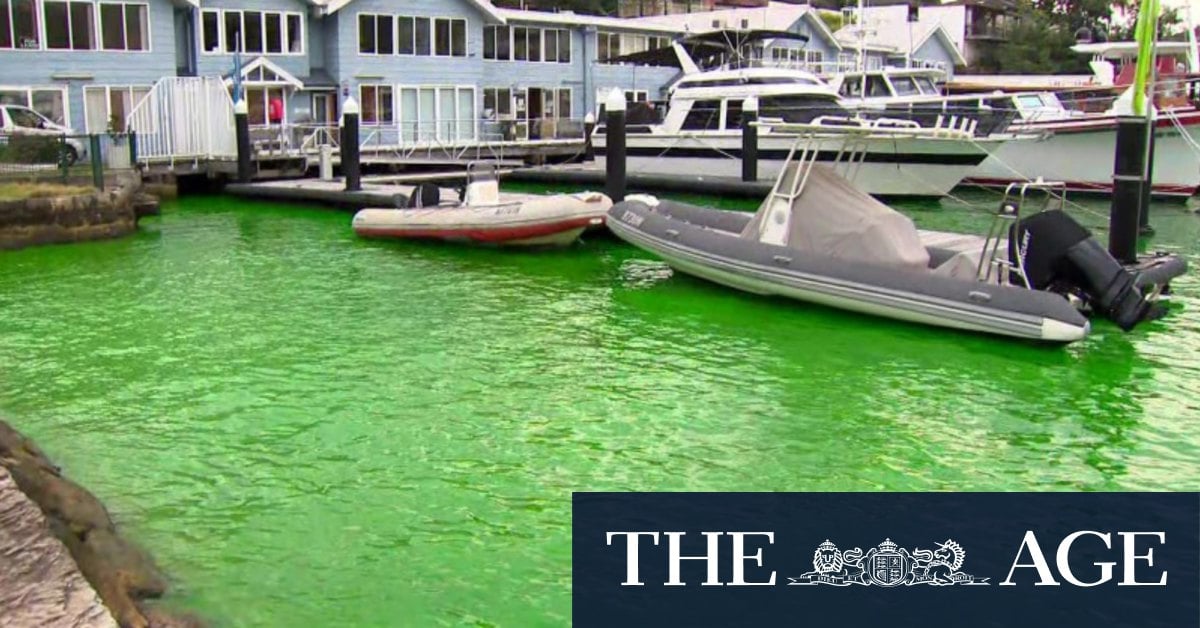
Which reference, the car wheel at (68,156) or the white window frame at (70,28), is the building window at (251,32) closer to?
the white window frame at (70,28)

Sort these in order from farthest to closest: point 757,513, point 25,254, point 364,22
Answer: point 364,22
point 25,254
point 757,513

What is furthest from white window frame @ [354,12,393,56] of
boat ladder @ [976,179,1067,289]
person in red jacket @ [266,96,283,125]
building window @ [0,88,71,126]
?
boat ladder @ [976,179,1067,289]

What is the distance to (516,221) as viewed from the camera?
16969 millimetres

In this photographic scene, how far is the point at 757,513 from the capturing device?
7145 mm

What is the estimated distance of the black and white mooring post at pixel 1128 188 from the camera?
13.6m

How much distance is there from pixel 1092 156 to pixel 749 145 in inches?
300

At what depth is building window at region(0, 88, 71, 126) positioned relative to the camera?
26312mm

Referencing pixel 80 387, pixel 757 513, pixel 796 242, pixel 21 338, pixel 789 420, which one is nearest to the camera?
pixel 757 513

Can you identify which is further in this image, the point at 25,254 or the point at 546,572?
the point at 25,254

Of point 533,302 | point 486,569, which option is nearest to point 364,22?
point 533,302

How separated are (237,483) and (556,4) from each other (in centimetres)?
4877

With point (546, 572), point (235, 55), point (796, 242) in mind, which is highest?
point (235, 55)

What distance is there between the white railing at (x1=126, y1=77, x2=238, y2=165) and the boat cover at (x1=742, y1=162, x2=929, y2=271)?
16.3 m

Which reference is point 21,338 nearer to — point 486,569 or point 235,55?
point 486,569
